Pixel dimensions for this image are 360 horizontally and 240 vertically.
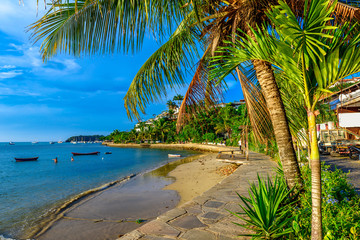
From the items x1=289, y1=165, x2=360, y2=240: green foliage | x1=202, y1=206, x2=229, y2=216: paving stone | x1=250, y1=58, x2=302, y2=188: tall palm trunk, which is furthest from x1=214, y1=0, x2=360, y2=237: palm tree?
x1=202, y1=206, x2=229, y2=216: paving stone

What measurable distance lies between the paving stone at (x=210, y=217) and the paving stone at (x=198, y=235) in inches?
15.1

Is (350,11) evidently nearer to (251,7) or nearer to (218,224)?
(251,7)

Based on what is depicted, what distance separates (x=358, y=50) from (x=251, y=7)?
1.66 m

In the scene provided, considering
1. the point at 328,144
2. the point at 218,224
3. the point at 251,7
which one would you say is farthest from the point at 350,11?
the point at 328,144

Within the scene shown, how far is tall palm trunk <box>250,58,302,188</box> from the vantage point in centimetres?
288

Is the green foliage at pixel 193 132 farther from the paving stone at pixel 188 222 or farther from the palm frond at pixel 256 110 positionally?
the paving stone at pixel 188 222

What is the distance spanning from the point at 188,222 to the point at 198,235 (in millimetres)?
502

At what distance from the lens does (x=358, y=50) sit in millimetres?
1554

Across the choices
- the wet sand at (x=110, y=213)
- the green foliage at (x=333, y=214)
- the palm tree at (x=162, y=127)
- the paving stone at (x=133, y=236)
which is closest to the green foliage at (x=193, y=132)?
the palm tree at (x=162, y=127)

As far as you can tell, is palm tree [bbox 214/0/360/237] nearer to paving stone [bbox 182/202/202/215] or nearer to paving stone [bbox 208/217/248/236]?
paving stone [bbox 208/217/248/236]

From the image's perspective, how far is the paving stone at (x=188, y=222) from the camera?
334 cm

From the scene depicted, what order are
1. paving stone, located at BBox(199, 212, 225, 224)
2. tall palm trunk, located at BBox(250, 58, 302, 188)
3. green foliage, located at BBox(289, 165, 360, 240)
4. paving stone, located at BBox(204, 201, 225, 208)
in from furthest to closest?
paving stone, located at BBox(204, 201, 225, 208)
paving stone, located at BBox(199, 212, 225, 224)
tall palm trunk, located at BBox(250, 58, 302, 188)
green foliage, located at BBox(289, 165, 360, 240)

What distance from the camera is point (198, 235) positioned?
301cm

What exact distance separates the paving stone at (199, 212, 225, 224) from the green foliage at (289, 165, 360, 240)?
126 centimetres
